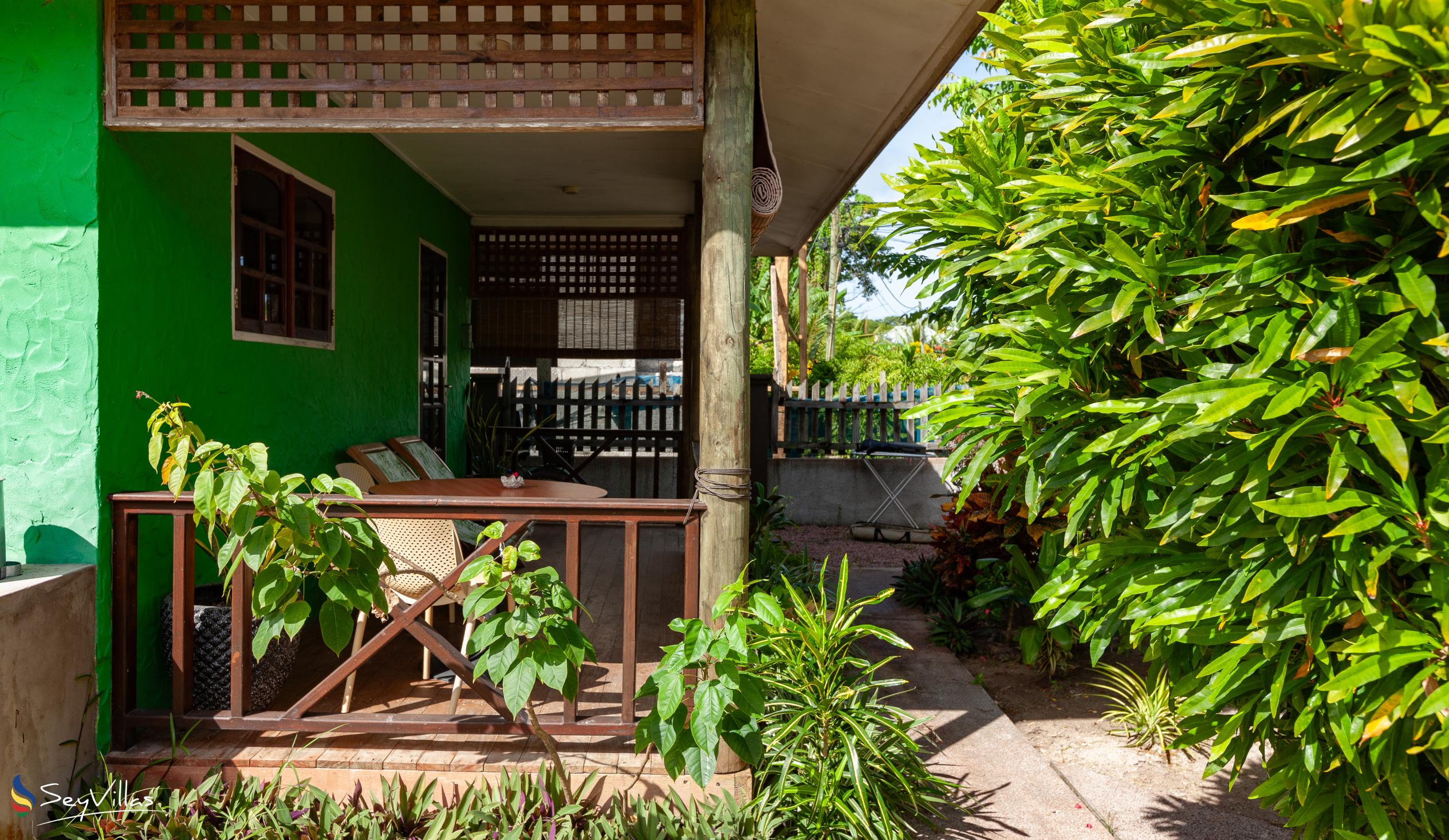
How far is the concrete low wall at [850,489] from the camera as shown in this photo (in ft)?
30.5

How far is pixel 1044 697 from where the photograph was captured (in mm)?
4219

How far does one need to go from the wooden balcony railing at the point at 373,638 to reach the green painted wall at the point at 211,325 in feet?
0.70

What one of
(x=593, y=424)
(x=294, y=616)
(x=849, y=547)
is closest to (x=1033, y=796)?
(x=294, y=616)

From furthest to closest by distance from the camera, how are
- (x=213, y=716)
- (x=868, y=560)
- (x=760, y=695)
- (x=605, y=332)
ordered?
(x=605, y=332) < (x=868, y=560) < (x=213, y=716) < (x=760, y=695)

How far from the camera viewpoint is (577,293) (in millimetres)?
8344

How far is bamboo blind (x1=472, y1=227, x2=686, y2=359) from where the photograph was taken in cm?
830

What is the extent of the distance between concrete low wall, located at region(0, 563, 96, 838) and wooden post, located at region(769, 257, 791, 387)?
13745mm

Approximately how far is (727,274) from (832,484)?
651cm

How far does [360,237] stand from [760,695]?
4159 millimetres

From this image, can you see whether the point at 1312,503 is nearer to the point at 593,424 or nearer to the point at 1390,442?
the point at 1390,442

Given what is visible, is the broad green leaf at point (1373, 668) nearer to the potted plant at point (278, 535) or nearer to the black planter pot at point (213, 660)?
the potted plant at point (278, 535)

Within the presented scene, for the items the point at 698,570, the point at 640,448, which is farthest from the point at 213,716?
the point at 640,448

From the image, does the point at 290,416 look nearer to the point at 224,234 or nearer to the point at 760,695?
the point at 224,234

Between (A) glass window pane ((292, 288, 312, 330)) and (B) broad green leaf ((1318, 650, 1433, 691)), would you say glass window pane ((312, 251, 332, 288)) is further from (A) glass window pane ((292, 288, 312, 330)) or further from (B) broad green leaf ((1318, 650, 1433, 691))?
(B) broad green leaf ((1318, 650, 1433, 691))
